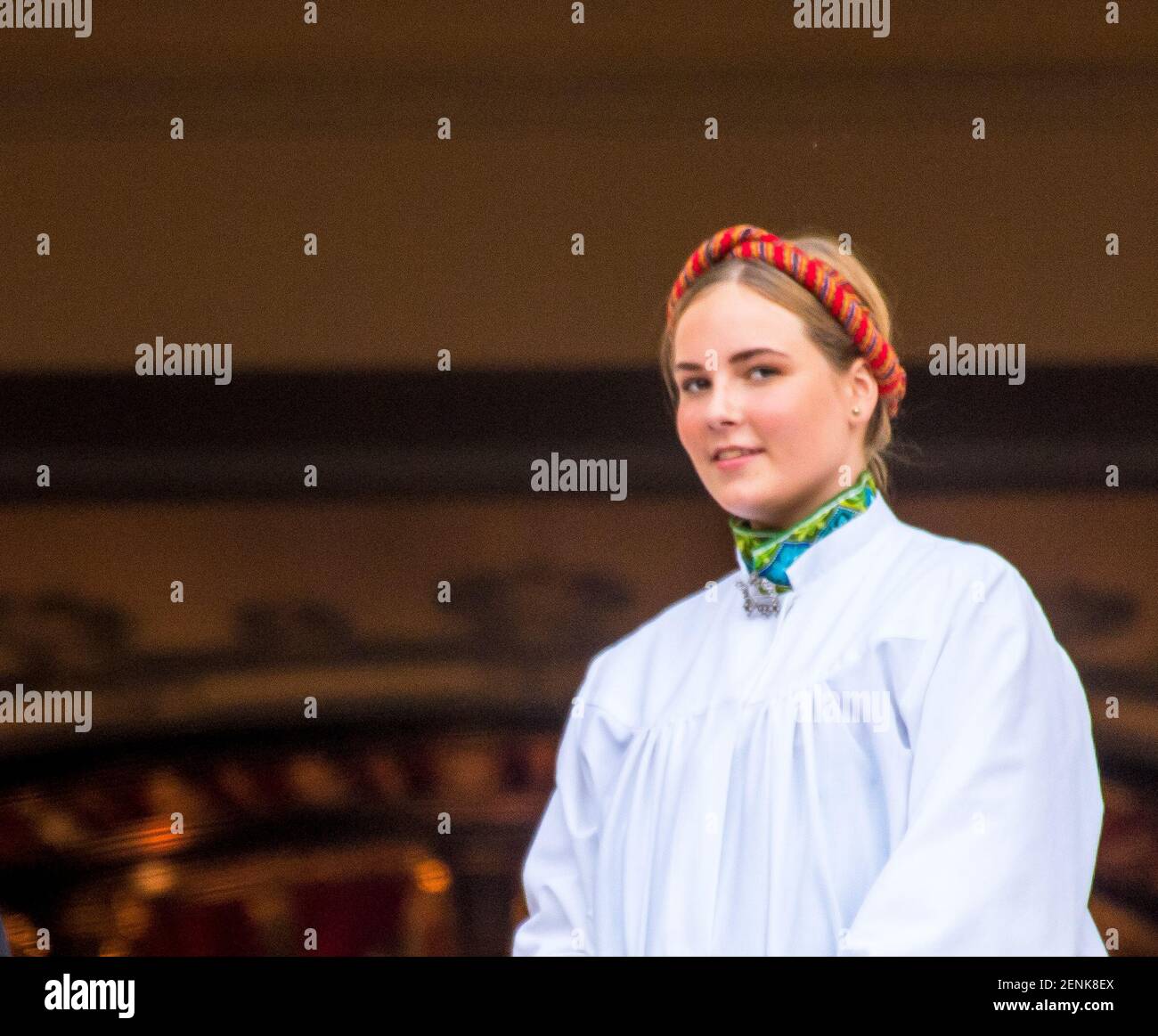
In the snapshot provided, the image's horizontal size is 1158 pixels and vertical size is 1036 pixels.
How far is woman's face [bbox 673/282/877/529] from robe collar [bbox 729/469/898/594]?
0.08ft

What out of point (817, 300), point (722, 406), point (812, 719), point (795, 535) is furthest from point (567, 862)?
point (817, 300)

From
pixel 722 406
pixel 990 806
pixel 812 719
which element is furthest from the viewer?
pixel 722 406

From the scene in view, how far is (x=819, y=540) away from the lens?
8.70 ft

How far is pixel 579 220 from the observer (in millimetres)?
3504

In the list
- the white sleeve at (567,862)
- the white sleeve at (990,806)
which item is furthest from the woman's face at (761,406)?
the white sleeve at (567,862)

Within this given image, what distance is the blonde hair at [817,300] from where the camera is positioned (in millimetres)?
2645

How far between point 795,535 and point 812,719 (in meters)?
0.27

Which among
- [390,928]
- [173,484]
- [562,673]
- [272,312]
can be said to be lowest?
[390,928]

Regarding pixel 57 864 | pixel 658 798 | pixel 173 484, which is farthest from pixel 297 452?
pixel 658 798

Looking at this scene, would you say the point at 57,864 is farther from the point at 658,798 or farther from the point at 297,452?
the point at 658,798

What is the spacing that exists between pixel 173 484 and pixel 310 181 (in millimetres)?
581

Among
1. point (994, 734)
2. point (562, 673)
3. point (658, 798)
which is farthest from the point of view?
point (562, 673)

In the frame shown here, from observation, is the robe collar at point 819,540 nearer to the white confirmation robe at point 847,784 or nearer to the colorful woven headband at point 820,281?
the white confirmation robe at point 847,784

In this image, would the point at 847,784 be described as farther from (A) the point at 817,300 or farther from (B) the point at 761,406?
(A) the point at 817,300
